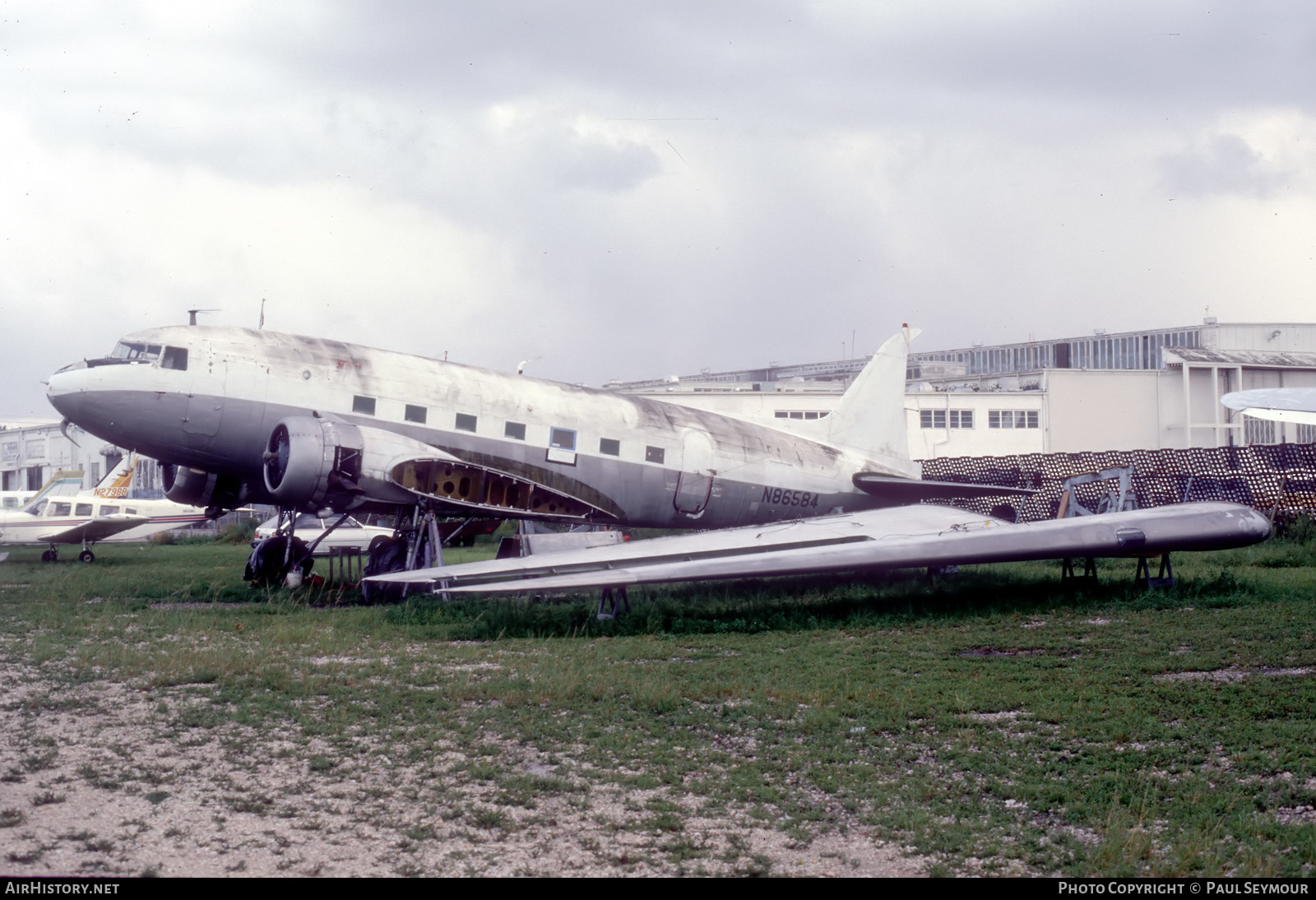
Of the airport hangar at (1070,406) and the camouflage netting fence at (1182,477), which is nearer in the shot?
the camouflage netting fence at (1182,477)

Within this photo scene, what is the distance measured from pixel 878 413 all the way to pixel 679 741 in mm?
16232

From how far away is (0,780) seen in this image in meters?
6.42

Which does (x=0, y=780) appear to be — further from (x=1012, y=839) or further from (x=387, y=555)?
(x=387, y=555)

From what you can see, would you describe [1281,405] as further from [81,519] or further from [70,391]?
[81,519]

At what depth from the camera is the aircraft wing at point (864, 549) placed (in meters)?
13.4

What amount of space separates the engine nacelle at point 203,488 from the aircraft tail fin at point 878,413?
11.9m

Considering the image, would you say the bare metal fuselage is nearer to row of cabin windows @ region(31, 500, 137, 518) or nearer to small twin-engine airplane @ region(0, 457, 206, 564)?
small twin-engine airplane @ region(0, 457, 206, 564)

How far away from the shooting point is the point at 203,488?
18922 mm

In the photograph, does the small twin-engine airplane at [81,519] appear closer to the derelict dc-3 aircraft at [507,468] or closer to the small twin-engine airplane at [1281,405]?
the derelict dc-3 aircraft at [507,468]

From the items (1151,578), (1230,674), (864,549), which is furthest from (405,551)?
(1230,674)

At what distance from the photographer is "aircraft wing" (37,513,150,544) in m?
30.7

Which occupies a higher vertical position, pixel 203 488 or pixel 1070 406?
pixel 1070 406

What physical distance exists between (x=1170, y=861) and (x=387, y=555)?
46.4ft

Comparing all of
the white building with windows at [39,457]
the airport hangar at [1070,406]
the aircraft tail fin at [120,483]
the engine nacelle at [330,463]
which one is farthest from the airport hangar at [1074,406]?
the engine nacelle at [330,463]
